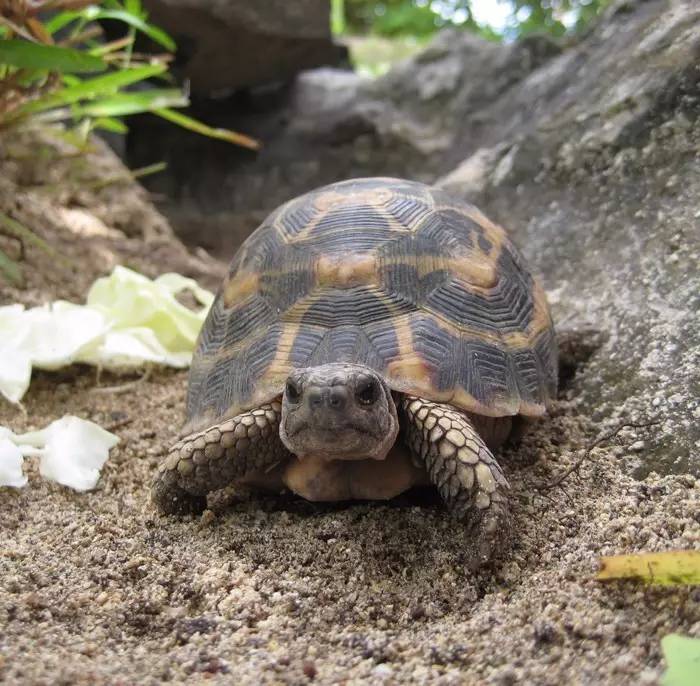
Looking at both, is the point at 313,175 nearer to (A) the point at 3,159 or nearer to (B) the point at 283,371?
(A) the point at 3,159

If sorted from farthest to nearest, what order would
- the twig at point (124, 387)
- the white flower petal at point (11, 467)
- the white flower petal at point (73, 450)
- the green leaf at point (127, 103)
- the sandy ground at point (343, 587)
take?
1. the green leaf at point (127, 103)
2. the twig at point (124, 387)
3. the white flower petal at point (73, 450)
4. the white flower petal at point (11, 467)
5. the sandy ground at point (343, 587)

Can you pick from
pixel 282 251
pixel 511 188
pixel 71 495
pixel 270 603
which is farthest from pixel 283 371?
pixel 511 188

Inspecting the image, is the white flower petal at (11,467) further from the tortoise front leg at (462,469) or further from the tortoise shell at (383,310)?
the tortoise front leg at (462,469)

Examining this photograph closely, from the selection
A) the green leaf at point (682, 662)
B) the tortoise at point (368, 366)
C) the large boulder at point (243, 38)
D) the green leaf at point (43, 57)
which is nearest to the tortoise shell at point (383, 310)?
the tortoise at point (368, 366)

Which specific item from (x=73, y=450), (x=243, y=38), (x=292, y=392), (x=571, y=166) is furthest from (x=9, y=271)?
(x=243, y=38)

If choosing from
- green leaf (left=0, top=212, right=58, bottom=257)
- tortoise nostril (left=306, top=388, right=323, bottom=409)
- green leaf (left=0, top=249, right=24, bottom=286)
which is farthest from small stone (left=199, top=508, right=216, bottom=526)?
green leaf (left=0, top=212, right=58, bottom=257)

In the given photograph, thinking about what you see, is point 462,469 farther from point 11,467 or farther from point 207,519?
point 11,467

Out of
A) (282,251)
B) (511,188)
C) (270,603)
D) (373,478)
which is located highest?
(511,188)
